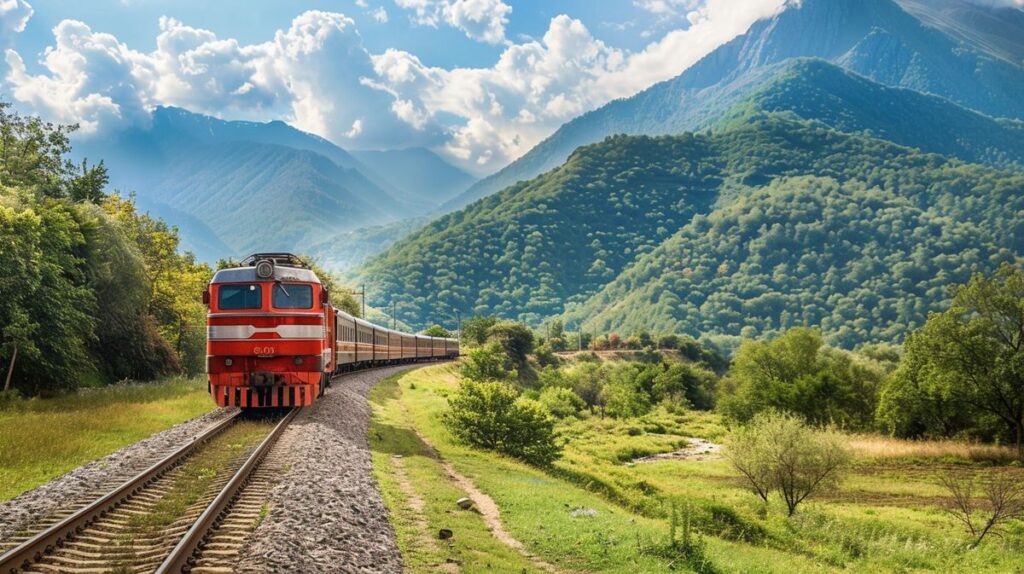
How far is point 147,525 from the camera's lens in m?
11.0

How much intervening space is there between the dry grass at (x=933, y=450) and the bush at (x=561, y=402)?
25931 millimetres

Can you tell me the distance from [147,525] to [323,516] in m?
2.70

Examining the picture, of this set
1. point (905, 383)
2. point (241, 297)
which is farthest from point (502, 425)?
point (905, 383)

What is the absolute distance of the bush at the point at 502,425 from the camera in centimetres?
2597

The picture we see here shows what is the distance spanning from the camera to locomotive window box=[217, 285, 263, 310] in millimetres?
22203

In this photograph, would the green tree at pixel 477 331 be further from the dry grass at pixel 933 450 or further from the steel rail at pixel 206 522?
Result: the steel rail at pixel 206 522

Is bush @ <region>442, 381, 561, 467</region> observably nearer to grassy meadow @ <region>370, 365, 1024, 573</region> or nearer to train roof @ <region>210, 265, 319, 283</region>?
grassy meadow @ <region>370, 365, 1024, 573</region>

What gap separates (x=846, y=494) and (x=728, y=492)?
6.99 m

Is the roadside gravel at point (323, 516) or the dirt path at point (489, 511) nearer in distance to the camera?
the roadside gravel at point (323, 516)

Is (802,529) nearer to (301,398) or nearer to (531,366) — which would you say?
(301,398)

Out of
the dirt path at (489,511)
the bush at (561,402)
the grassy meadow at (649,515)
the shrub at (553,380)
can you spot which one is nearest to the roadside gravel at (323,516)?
the grassy meadow at (649,515)

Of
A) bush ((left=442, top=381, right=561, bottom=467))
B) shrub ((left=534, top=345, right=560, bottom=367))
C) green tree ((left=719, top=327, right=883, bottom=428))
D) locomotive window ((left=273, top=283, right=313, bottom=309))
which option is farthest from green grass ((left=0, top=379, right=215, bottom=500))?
shrub ((left=534, top=345, right=560, bottom=367))

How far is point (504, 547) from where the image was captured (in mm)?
13453

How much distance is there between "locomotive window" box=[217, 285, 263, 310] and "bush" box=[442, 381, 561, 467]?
8563 millimetres
